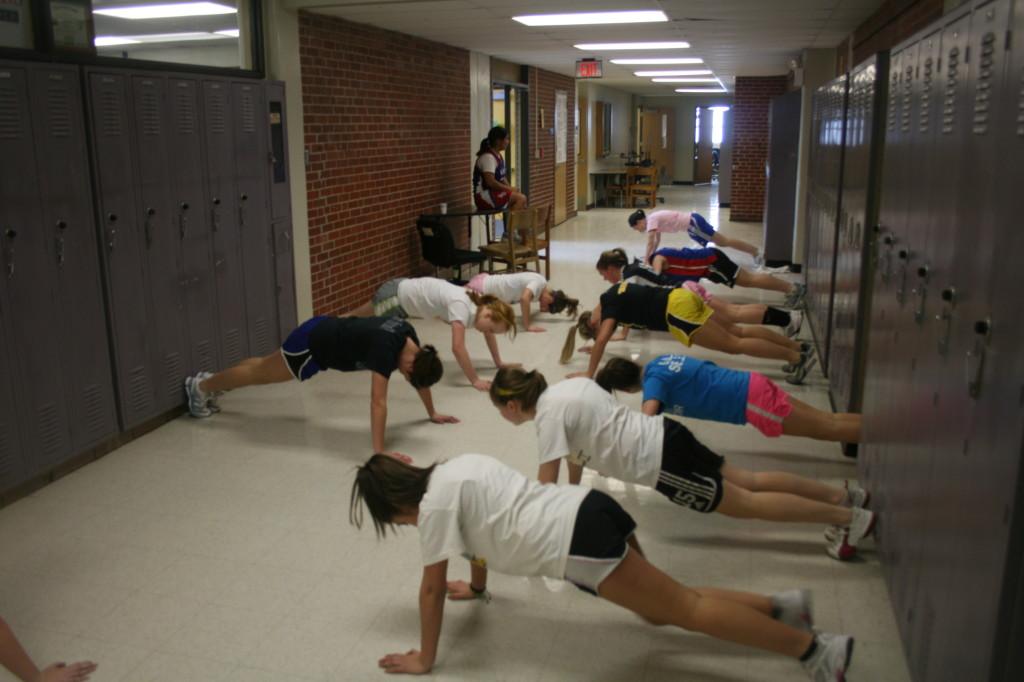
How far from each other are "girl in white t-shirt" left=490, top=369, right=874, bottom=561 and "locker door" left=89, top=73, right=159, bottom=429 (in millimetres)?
2590

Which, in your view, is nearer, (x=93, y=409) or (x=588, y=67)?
(x=93, y=409)

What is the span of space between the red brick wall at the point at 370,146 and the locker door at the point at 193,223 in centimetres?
150

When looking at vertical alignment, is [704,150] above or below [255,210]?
above

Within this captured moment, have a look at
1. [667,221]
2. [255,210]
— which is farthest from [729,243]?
[255,210]

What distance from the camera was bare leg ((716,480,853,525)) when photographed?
124 inches

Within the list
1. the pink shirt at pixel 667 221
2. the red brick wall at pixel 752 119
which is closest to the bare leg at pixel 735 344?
the pink shirt at pixel 667 221

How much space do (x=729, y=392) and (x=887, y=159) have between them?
114 centimetres

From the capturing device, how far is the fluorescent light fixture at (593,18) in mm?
6812

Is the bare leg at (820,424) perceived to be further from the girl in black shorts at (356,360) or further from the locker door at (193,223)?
the locker door at (193,223)

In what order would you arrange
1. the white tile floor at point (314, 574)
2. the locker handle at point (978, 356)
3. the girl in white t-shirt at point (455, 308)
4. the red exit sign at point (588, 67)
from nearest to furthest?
the locker handle at point (978, 356), the white tile floor at point (314, 574), the girl in white t-shirt at point (455, 308), the red exit sign at point (588, 67)

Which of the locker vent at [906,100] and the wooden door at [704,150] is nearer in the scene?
the locker vent at [906,100]

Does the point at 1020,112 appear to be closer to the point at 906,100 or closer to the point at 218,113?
the point at 906,100

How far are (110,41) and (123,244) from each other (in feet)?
3.92

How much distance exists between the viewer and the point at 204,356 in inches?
208
